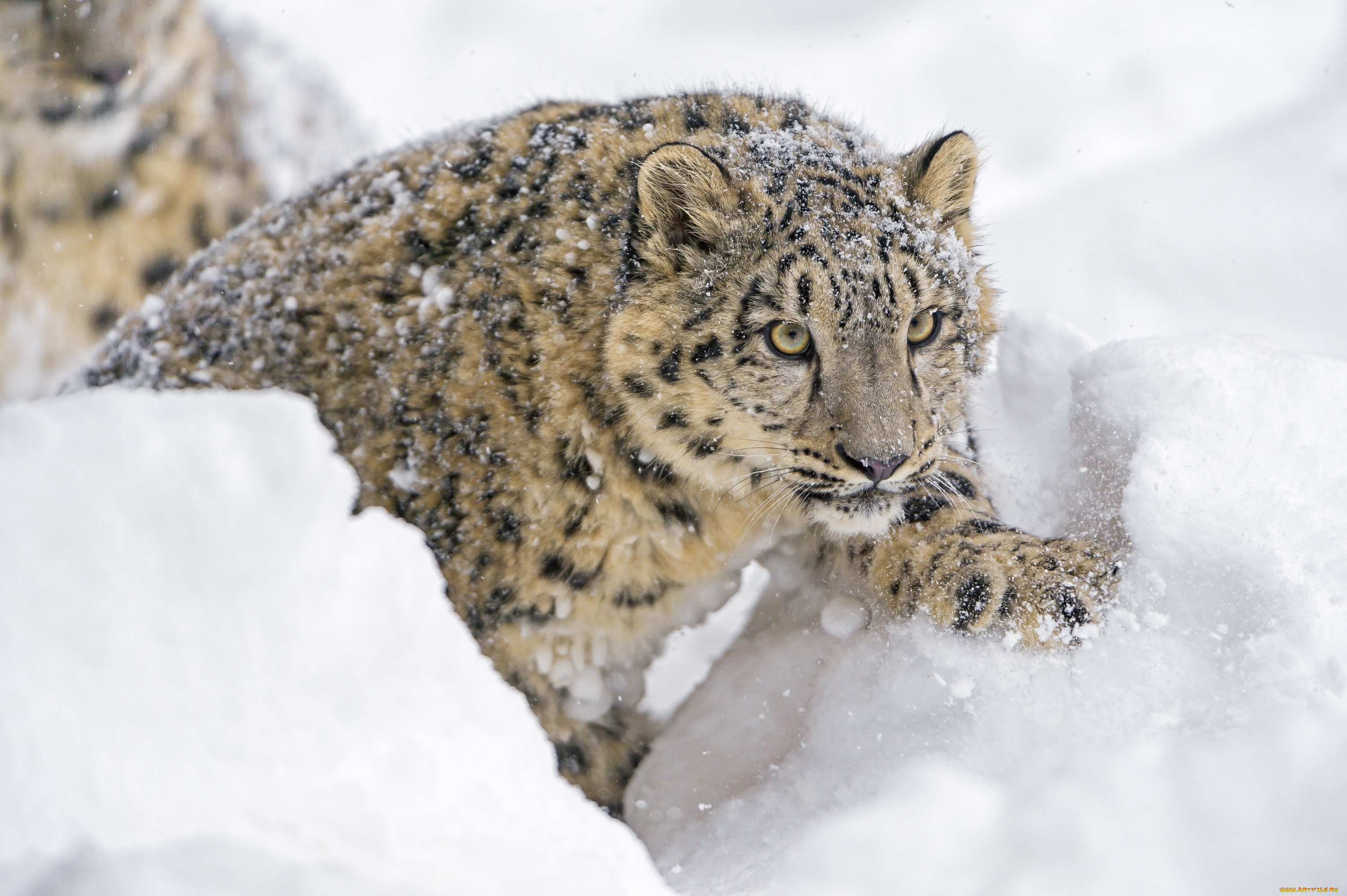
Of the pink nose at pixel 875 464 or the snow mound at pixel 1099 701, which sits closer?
the snow mound at pixel 1099 701

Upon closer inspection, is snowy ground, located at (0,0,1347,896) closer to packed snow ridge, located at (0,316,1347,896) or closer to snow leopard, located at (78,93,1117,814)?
packed snow ridge, located at (0,316,1347,896)

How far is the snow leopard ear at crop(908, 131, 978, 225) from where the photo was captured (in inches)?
141

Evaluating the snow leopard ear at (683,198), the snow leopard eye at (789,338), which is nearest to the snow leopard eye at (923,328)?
the snow leopard eye at (789,338)

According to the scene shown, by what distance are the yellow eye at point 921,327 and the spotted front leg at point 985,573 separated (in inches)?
20.6

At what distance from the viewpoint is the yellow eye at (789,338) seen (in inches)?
131

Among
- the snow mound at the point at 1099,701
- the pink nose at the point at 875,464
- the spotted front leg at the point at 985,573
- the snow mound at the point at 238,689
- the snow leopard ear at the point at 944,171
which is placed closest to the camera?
the snow mound at the point at 238,689

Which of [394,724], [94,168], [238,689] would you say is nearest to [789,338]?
[394,724]

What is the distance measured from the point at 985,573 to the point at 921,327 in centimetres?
85

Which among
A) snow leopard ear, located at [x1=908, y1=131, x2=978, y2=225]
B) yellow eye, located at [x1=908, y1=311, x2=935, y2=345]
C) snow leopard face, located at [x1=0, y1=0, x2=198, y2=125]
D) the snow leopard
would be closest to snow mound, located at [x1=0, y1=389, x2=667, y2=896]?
the snow leopard

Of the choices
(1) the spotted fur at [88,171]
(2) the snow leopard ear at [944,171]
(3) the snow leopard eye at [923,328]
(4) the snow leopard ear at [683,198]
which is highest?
(1) the spotted fur at [88,171]

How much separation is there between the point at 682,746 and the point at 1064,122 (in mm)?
6761

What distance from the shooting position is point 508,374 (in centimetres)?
371

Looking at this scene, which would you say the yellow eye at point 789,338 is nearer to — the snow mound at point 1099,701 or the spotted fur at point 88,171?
the snow mound at point 1099,701

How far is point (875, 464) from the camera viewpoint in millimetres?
3270
